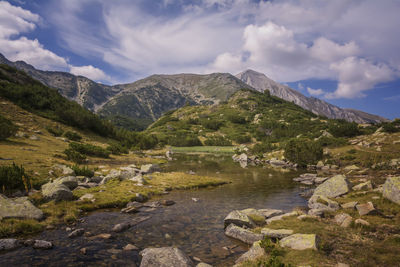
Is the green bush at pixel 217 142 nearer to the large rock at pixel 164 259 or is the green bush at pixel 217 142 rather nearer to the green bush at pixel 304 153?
the green bush at pixel 304 153

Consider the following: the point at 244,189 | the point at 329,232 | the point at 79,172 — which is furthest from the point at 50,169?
the point at 329,232

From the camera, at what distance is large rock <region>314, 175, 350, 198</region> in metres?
20.2

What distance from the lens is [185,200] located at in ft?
70.9

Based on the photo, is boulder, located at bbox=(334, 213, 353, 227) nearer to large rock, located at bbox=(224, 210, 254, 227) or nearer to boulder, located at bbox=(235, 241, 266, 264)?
large rock, located at bbox=(224, 210, 254, 227)

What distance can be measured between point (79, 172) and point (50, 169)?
3.16 metres

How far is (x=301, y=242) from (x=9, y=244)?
14.7 metres

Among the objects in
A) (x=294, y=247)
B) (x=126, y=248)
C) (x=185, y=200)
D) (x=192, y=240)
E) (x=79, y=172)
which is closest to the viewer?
(x=294, y=247)

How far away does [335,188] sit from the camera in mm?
20797

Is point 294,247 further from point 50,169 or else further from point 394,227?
point 50,169

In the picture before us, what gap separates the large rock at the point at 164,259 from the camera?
894cm

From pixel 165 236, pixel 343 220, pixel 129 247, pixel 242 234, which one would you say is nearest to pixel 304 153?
pixel 343 220

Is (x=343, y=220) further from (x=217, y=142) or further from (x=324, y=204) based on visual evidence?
(x=217, y=142)

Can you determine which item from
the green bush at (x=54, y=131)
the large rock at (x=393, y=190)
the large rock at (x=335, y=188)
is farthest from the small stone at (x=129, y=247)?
the green bush at (x=54, y=131)

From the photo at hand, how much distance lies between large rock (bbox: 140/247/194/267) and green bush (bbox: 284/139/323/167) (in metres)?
47.8
